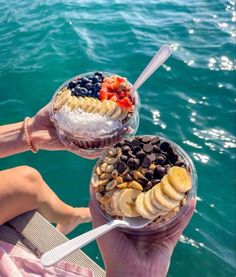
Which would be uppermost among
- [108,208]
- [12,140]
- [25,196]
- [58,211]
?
[108,208]

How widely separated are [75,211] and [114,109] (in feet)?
3.83

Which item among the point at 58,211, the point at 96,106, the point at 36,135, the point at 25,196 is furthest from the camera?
the point at 58,211

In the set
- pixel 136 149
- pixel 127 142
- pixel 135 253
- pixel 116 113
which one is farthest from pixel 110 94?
pixel 135 253

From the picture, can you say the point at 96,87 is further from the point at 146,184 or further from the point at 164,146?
the point at 146,184

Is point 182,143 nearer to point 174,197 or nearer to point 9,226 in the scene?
point 9,226

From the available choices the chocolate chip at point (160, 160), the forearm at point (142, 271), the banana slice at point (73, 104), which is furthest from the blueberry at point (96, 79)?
the forearm at point (142, 271)

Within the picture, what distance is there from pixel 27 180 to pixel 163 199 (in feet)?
4.55

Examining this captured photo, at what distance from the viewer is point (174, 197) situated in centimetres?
197

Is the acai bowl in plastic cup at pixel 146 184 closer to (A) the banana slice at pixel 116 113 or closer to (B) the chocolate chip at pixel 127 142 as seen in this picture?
(B) the chocolate chip at pixel 127 142

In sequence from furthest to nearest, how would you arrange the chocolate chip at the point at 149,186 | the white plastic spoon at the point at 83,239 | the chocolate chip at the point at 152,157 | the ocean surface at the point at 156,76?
the ocean surface at the point at 156,76 < the chocolate chip at the point at 152,157 < the chocolate chip at the point at 149,186 < the white plastic spoon at the point at 83,239

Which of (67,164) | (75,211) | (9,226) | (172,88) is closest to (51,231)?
(9,226)

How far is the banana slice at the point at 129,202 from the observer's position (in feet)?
6.70

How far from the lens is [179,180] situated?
1981 millimetres

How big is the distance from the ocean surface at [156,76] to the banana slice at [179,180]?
2.07m
